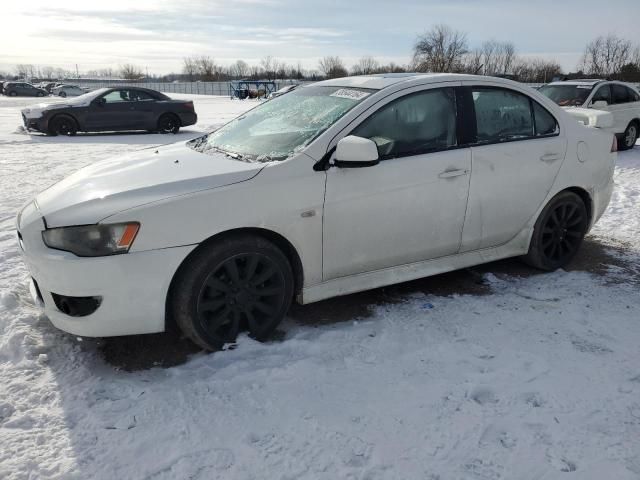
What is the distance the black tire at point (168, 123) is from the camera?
15125 mm

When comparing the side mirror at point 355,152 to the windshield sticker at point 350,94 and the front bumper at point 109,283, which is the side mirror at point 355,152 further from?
the front bumper at point 109,283

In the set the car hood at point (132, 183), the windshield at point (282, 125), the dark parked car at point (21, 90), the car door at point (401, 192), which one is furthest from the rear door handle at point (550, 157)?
the dark parked car at point (21, 90)

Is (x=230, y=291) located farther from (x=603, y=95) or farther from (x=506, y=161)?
(x=603, y=95)

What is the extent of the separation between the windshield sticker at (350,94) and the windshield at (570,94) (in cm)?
911

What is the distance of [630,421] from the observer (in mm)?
2629

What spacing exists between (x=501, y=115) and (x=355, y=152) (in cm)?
160

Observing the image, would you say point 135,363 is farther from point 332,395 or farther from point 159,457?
point 332,395

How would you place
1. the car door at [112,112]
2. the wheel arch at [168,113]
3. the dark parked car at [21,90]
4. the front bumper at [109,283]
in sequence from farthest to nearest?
the dark parked car at [21,90], the wheel arch at [168,113], the car door at [112,112], the front bumper at [109,283]

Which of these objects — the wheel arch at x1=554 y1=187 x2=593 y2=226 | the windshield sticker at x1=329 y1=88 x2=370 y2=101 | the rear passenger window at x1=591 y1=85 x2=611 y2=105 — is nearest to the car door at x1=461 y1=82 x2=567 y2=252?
the wheel arch at x1=554 y1=187 x2=593 y2=226

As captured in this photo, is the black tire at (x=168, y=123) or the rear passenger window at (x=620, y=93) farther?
the black tire at (x=168, y=123)

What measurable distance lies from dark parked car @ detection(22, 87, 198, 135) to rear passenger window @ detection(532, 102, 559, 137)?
12.5m

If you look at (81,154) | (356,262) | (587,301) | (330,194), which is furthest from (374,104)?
(81,154)

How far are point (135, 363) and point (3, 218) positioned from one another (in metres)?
3.70

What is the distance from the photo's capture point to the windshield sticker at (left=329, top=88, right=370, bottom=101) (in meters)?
3.71
